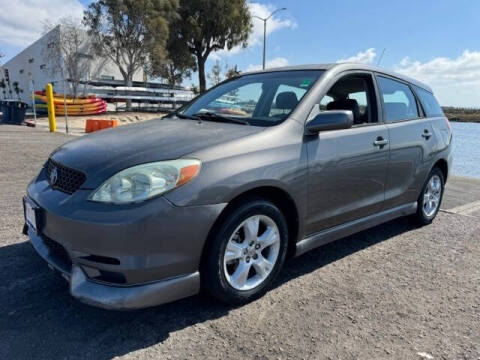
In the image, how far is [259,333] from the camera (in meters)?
2.30

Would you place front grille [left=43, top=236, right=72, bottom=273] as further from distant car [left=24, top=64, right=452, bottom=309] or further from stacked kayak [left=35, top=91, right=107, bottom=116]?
stacked kayak [left=35, top=91, right=107, bottom=116]

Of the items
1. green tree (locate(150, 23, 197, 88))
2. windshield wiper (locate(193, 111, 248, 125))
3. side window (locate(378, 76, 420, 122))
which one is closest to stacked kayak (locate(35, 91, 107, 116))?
green tree (locate(150, 23, 197, 88))

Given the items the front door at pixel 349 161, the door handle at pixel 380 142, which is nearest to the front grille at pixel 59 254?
the front door at pixel 349 161

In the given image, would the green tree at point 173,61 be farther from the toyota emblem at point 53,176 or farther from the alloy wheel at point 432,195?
the toyota emblem at point 53,176

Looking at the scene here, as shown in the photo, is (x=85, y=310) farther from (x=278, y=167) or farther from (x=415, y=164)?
(x=415, y=164)

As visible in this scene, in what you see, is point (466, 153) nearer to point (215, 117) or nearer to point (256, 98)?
point (256, 98)

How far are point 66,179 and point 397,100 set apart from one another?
10.5 ft

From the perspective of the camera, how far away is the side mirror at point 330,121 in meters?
2.75

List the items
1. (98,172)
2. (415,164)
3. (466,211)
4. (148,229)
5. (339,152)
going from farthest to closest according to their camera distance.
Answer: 1. (466,211)
2. (415,164)
3. (339,152)
4. (98,172)
5. (148,229)

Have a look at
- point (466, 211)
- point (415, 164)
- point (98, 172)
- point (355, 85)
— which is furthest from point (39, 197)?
point (466, 211)

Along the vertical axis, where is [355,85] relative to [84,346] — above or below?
above

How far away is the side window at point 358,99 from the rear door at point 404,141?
0.15m

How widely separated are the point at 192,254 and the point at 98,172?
741 mm

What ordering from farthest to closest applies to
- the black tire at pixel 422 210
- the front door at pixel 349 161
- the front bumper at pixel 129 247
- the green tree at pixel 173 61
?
the green tree at pixel 173 61 < the black tire at pixel 422 210 < the front door at pixel 349 161 < the front bumper at pixel 129 247
